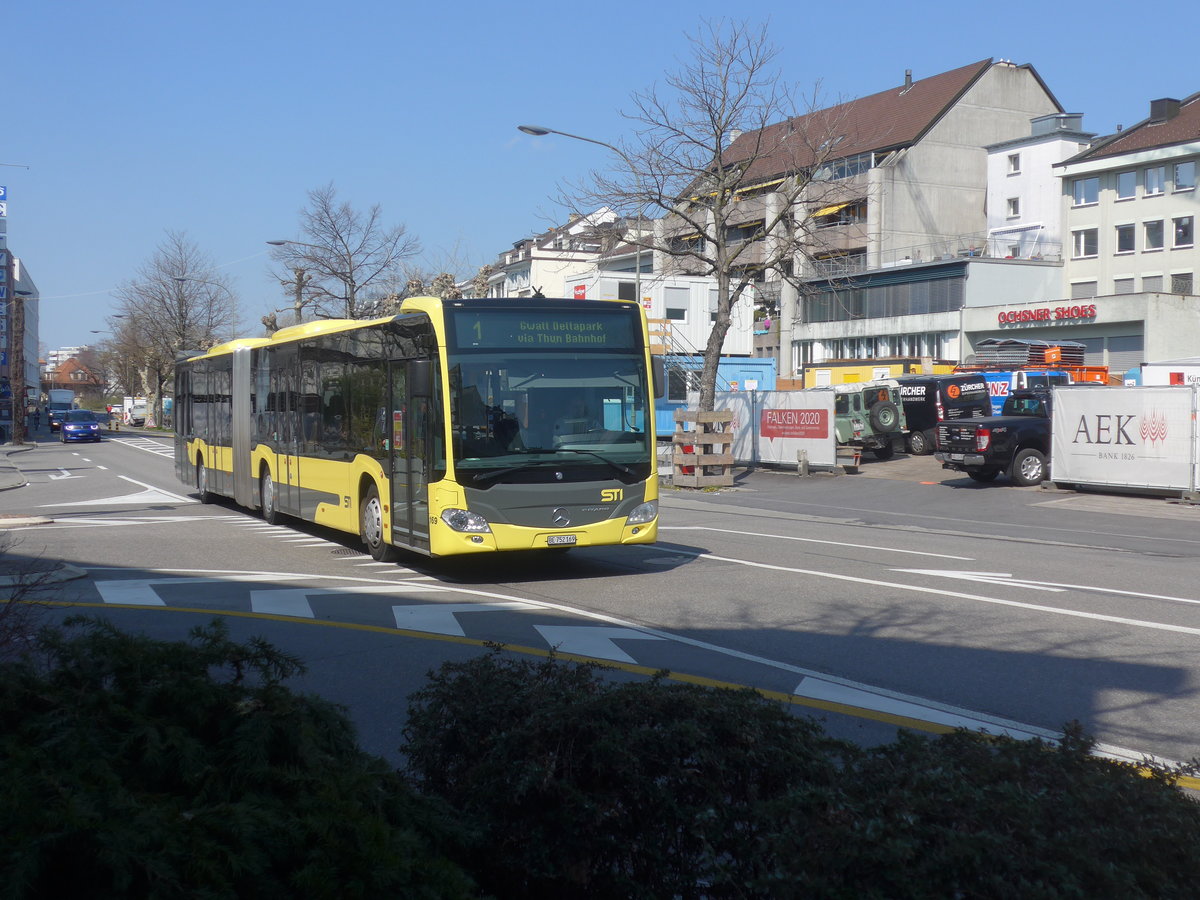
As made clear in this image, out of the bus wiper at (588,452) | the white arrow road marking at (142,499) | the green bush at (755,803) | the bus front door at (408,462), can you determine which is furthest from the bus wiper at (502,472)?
the white arrow road marking at (142,499)

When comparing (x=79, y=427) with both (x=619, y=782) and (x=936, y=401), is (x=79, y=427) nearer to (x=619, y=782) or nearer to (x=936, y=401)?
(x=936, y=401)

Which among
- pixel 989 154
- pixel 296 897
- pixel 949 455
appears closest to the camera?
pixel 296 897

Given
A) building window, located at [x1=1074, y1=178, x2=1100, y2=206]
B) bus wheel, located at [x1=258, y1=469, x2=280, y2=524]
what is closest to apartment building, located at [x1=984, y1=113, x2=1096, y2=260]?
building window, located at [x1=1074, y1=178, x2=1100, y2=206]

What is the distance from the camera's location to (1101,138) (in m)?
61.8

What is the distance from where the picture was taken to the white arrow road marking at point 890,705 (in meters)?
6.42

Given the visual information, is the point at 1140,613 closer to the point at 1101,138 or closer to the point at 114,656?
the point at 114,656

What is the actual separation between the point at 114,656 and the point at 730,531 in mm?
15161

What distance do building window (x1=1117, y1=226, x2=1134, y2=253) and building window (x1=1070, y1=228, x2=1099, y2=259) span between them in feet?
4.39

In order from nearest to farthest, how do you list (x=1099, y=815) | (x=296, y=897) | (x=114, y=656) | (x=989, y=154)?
(x=296, y=897) < (x=1099, y=815) < (x=114, y=656) < (x=989, y=154)

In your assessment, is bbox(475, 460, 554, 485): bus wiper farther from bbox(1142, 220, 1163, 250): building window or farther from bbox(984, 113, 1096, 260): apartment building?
bbox(984, 113, 1096, 260): apartment building

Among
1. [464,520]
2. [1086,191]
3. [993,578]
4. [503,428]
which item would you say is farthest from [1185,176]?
[464,520]

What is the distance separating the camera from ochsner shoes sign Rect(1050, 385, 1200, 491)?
23.0 m

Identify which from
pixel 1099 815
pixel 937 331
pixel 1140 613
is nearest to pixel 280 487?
pixel 1140 613

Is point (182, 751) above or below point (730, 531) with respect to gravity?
above
